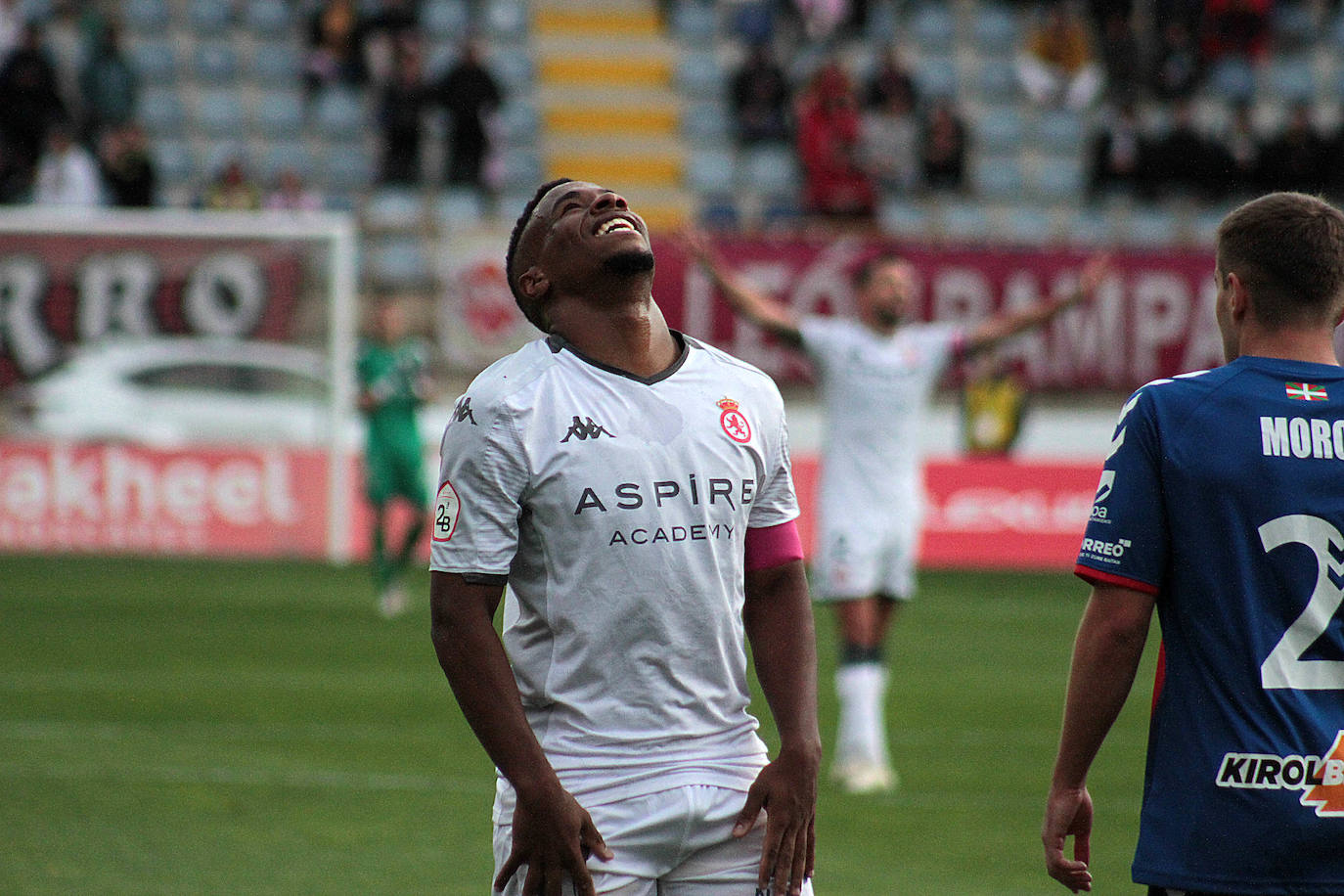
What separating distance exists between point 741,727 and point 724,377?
2.05 feet

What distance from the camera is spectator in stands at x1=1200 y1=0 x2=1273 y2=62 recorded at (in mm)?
23891

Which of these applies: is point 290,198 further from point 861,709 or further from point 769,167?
point 861,709

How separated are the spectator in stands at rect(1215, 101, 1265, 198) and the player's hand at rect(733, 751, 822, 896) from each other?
19432 mm

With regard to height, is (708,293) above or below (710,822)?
below

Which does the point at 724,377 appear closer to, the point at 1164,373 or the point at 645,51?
the point at 1164,373

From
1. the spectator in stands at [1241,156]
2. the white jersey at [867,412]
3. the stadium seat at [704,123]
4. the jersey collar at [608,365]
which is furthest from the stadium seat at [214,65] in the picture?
the jersey collar at [608,365]

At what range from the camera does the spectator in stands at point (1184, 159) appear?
22.2 meters

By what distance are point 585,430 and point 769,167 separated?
66.7 ft

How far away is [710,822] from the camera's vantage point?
3.21 m

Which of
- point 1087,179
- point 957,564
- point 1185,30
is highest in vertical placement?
point 1185,30

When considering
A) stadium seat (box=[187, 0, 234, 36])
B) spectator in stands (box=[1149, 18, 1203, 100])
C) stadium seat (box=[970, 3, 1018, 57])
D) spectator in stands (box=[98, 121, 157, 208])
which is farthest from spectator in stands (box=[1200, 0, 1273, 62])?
spectator in stands (box=[98, 121, 157, 208])

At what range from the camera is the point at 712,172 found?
23.5m

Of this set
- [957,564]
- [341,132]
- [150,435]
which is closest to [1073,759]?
[957,564]

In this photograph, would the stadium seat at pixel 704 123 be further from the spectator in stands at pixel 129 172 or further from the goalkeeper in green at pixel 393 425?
the goalkeeper in green at pixel 393 425
